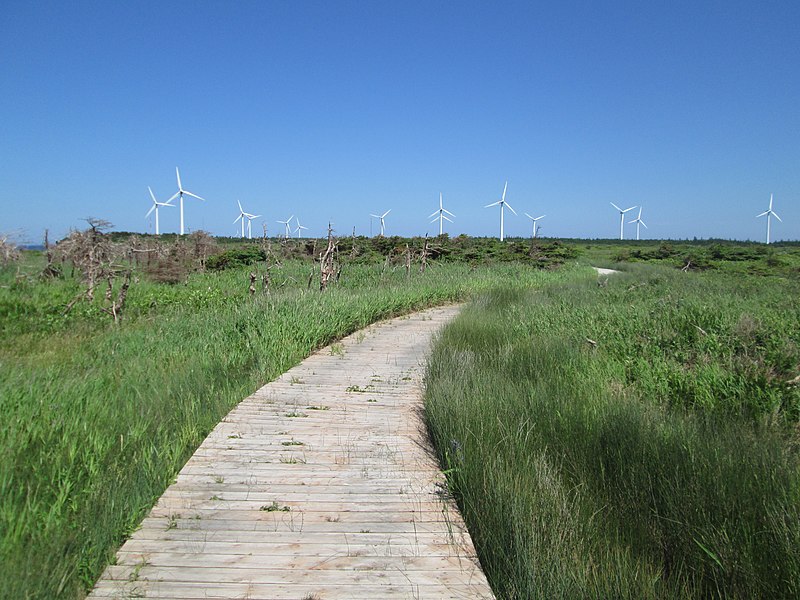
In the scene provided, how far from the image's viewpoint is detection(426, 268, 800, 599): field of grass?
298 cm

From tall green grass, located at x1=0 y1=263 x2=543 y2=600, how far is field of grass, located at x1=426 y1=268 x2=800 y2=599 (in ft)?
7.17

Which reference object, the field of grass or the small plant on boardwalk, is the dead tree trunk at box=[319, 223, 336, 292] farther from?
the small plant on boardwalk

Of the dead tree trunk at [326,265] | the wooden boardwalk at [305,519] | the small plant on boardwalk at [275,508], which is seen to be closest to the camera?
the wooden boardwalk at [305,519]

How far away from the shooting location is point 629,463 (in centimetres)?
407

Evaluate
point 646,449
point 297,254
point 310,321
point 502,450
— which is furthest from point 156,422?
point 297,254

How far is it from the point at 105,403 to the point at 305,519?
2.66 m

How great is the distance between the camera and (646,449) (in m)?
4.10

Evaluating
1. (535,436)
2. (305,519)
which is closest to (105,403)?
(305,519)

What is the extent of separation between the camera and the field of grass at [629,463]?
9.77ft

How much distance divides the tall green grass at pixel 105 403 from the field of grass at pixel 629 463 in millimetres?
2184

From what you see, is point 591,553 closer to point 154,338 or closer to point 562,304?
point 154,338

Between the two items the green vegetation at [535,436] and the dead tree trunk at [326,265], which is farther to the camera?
the dead tree trunk at [326,265]

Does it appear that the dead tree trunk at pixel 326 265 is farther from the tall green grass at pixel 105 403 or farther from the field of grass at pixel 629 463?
the field of grass at pixel 629 463

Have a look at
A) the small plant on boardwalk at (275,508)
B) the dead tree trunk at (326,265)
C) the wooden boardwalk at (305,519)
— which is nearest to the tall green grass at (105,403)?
the wooden boardwalk at (305,519)
